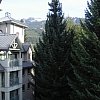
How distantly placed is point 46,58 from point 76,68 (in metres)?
7.48

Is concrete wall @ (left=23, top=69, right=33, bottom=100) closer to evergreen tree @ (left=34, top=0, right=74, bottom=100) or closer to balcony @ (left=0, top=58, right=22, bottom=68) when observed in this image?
balcony @ (left=0, top=58, right=22, bottom=68)

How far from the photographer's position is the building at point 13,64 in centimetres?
3497

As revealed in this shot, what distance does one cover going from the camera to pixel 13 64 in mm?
36438

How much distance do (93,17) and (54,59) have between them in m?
9.11

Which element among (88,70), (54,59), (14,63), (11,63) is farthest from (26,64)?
(88,70)

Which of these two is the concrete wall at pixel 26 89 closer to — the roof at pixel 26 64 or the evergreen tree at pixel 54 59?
the roof at pixel 26 64

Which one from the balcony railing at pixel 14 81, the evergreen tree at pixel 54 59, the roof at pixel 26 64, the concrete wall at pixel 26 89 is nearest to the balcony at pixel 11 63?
the balcony railing at pixel 14 81

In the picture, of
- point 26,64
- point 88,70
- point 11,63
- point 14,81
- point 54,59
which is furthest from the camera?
point 26,64

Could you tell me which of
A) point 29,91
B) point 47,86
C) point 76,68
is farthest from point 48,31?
point 29,91

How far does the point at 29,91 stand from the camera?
1719 inches

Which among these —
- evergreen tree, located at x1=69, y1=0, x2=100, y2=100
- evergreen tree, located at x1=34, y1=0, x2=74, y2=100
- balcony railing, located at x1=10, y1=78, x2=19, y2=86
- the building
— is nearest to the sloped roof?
the building

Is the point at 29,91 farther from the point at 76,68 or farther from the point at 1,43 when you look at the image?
the point at 76,68

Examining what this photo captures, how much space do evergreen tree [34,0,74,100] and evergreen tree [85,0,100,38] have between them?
7296 millimetres

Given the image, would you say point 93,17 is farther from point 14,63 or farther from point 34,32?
point 34,32
